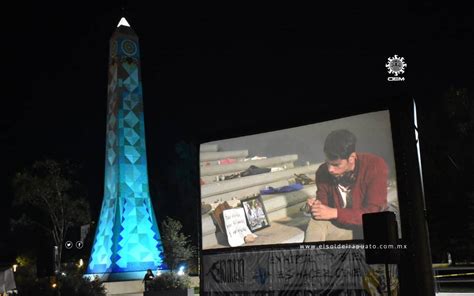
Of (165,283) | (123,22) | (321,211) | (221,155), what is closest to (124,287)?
(165,283)

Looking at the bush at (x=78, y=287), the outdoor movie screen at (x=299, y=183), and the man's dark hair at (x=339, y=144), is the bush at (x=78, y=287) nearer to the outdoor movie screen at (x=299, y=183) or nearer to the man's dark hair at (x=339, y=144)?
the outdoor movie screen at (x=299, y=183)

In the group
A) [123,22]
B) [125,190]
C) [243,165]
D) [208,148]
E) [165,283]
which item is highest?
[123,22]

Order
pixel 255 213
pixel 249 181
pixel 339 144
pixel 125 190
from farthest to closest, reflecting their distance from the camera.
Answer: pixel 125 190
pixel 249 181
pixel 255 213
pixel 339 144

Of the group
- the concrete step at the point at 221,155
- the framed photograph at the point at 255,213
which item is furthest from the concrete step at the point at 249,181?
the concrete step at the point at 221,155

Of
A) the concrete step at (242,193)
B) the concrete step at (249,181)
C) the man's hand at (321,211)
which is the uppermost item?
the concrete step at (249,181)

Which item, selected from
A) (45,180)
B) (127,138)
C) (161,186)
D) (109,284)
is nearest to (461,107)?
(127,138)

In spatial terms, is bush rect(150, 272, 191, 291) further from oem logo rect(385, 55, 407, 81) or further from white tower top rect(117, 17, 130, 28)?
white tower top rect(117, 17, 130, 28)

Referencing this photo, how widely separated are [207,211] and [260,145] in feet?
8.17

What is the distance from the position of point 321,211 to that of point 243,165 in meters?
2.64

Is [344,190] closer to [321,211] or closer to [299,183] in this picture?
[321,211]

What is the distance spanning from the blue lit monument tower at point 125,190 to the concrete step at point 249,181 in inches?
633

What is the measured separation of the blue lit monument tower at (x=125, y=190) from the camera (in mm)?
28922

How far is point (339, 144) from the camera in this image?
1223 centimetres

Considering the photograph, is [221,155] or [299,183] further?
[221,155]
